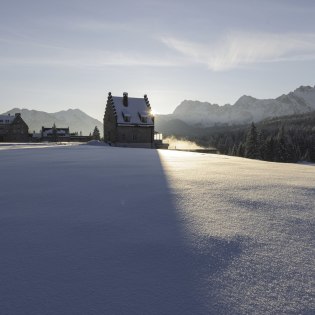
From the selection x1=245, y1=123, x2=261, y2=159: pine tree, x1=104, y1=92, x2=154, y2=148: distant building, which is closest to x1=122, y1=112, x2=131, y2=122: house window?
x1=104, y1=92, x2=154, y2=148: distant building

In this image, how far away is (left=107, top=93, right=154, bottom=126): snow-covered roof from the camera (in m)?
44.8

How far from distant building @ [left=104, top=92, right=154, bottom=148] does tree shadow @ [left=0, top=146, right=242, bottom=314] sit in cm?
4013

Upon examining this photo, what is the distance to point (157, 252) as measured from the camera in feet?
9.61

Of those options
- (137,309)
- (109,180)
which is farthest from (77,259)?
(109,180)

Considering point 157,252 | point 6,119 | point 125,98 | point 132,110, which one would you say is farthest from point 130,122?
point 6,119

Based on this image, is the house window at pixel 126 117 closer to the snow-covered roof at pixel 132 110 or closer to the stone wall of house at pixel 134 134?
the snow-covered roof at pixel 132 110

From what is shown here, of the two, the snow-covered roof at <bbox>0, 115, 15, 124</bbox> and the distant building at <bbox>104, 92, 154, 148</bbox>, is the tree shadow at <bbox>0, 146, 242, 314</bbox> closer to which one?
the distant building at <bbox>104, 92, 154, 148</bbox>

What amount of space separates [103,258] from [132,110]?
145 ft

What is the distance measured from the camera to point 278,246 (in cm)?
304

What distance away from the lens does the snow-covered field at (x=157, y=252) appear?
2.17m

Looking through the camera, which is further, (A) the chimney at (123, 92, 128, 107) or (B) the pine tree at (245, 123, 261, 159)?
(B) the pine tree at (245, 123, 261, 159)

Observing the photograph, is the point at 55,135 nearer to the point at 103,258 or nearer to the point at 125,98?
the point at 125,98

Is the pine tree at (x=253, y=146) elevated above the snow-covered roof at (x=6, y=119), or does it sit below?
below

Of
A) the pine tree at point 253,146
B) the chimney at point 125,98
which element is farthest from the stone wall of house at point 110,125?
the pine tree at point 253,146
